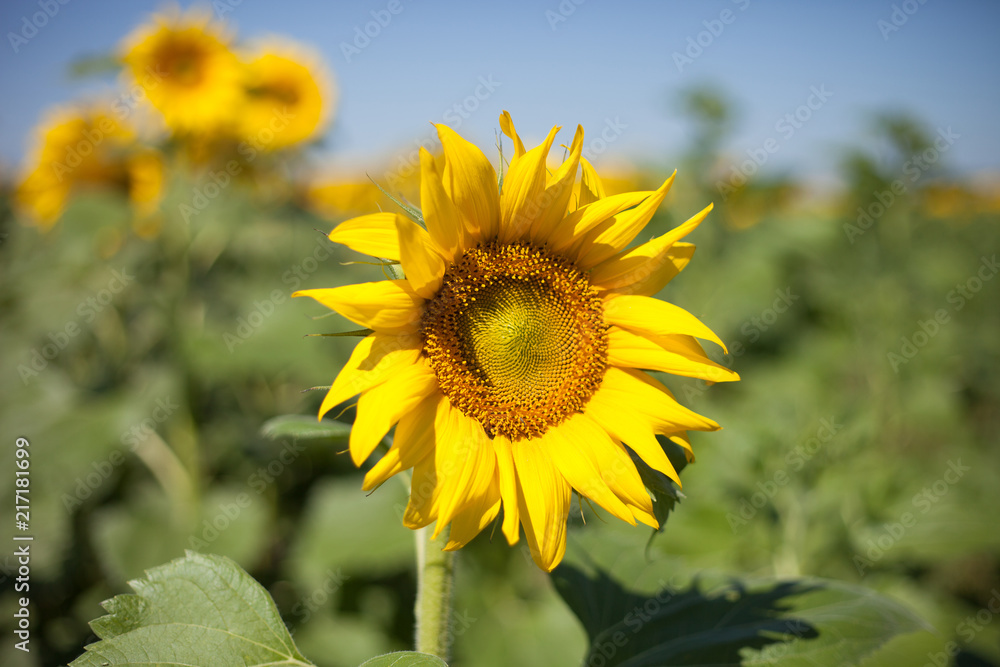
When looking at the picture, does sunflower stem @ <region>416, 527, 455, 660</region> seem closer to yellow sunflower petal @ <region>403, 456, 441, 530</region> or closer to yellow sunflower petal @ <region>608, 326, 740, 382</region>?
yellow sunflower petal @ <region>403, 456, 441, 530</region>

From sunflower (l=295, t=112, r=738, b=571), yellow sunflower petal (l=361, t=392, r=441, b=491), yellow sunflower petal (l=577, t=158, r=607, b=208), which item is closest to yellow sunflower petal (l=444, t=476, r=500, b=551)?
sunflower (l=295, t=112, r=738, b=571)

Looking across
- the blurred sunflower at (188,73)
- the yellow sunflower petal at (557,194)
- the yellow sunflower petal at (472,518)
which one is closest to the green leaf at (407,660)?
the yellow sunflower petal at (472,518)

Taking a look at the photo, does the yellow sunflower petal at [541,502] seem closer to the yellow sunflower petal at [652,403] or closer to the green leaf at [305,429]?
the yellow sunflower petal at [652,403]

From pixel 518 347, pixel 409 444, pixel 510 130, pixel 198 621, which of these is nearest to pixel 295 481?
pixel 198 621

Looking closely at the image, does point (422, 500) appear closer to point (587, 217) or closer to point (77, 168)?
point (587, 217)

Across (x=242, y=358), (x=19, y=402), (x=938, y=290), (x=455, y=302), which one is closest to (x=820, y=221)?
(x=938, y=290)

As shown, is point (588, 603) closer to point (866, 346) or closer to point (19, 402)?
point (19, 402)
